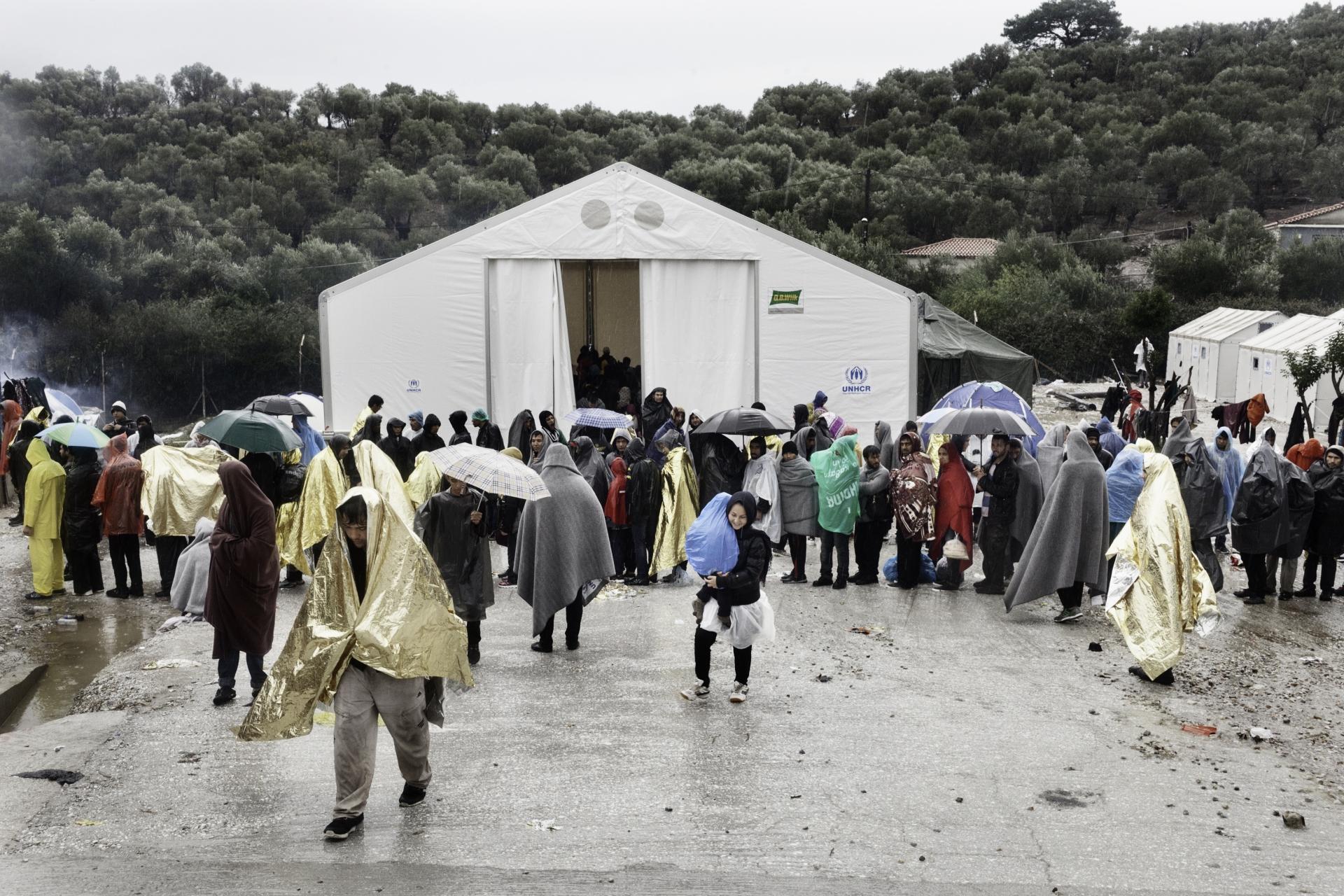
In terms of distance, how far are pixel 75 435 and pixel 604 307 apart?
13.8 metres

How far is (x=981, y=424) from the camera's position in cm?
1097

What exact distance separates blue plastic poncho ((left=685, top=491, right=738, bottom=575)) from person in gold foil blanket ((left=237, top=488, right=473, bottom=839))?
1881 mm

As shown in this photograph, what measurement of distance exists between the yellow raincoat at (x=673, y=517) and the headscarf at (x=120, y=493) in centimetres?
444

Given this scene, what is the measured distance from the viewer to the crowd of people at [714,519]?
291 inches

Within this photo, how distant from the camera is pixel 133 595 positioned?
1125 cm

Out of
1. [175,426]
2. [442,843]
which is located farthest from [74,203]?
[442,843]

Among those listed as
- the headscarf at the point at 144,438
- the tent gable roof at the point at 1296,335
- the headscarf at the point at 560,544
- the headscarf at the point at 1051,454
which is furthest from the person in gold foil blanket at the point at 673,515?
the tent gable roof at the point at 1296,335

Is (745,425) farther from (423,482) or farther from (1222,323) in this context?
(1222,323)

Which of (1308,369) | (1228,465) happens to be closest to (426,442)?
(1228,465)

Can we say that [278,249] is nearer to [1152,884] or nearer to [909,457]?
[909,457]

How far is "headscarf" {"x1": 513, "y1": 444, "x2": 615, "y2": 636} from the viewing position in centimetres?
848

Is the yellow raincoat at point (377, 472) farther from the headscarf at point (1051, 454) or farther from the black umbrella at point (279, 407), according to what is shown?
the headscarf at point (1051, 454)

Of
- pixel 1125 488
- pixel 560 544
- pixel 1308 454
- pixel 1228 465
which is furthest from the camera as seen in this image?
pixel 1308 454

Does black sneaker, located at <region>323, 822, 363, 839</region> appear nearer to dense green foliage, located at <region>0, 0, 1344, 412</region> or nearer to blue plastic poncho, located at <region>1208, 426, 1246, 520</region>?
blue plastic poncho, located at <region>1208, 426, 1246, 520</region>
